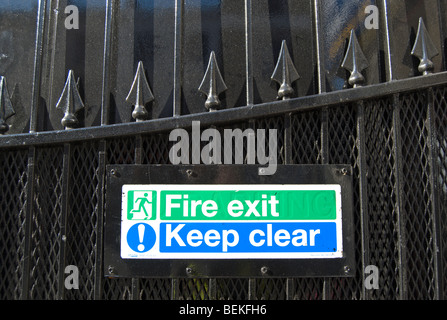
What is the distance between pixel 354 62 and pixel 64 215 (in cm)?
169

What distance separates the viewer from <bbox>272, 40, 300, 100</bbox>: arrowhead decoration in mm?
2547

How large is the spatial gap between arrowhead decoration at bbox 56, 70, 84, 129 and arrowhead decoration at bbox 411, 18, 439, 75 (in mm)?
1781

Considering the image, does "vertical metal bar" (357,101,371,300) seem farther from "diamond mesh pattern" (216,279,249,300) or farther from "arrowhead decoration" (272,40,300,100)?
"diamond mesh pattern" (216,279,249,300)

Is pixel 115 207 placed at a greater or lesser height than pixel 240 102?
lesser

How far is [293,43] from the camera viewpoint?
2660mm

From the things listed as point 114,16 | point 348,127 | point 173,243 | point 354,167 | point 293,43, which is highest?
point 114,16

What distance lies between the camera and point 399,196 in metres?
2.51

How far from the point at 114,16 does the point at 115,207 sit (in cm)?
106

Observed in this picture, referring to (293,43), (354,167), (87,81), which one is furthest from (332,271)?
(87,81)

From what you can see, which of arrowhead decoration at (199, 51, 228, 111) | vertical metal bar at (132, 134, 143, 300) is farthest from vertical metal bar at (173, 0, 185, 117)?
vertical metal bar at (132, 134, 143, 300)

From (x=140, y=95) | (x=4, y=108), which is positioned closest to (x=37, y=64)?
(x=4, y=108)

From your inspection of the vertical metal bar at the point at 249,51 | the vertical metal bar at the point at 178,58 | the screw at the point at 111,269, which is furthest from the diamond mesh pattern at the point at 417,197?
the screw at the point at 111,269
